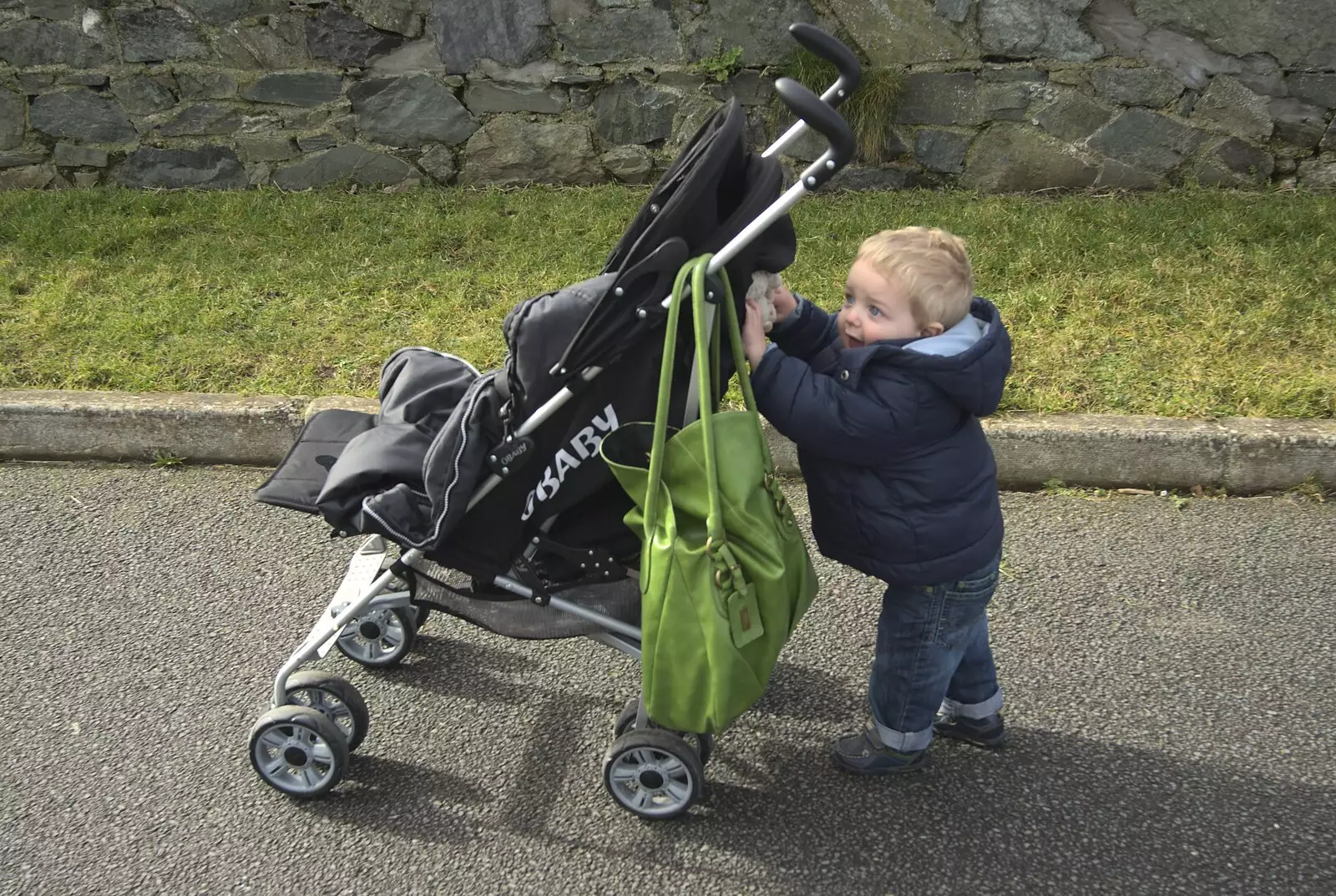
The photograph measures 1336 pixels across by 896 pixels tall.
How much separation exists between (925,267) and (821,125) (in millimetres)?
420

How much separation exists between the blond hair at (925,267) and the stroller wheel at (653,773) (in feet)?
3.46

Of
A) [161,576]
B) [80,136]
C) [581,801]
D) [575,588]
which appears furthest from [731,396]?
[80,136]

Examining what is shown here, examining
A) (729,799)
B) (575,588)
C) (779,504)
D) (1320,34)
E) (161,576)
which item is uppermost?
(1320,34)

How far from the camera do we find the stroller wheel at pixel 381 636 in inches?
113

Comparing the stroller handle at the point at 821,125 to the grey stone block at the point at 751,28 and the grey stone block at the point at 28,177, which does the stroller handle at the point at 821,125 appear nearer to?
the grey stone block at the point at 751,28

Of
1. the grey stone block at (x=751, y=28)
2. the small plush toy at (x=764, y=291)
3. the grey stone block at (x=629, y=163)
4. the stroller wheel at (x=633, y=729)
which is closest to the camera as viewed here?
the small plush toy at (x=764, y=291)

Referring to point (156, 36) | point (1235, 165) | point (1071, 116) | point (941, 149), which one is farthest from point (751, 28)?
point (156, 36)

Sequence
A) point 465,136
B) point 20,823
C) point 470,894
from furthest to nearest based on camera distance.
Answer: point 465,136 → point 20,823 → point 470,894

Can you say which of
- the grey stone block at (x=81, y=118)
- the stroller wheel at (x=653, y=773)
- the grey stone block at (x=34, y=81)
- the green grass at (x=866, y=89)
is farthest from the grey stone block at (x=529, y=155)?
the stroller wheel at (x=653, y=773)

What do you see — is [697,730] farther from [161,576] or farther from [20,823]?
[161,576]

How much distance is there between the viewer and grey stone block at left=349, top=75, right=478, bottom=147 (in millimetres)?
5664

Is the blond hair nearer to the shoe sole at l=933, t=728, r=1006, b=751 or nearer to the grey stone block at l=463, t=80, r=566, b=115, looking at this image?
the shoe sole at l=933, t=728, r=1006, b=751

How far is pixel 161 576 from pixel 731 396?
1.99 metres

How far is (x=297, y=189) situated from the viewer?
596 centimetres
